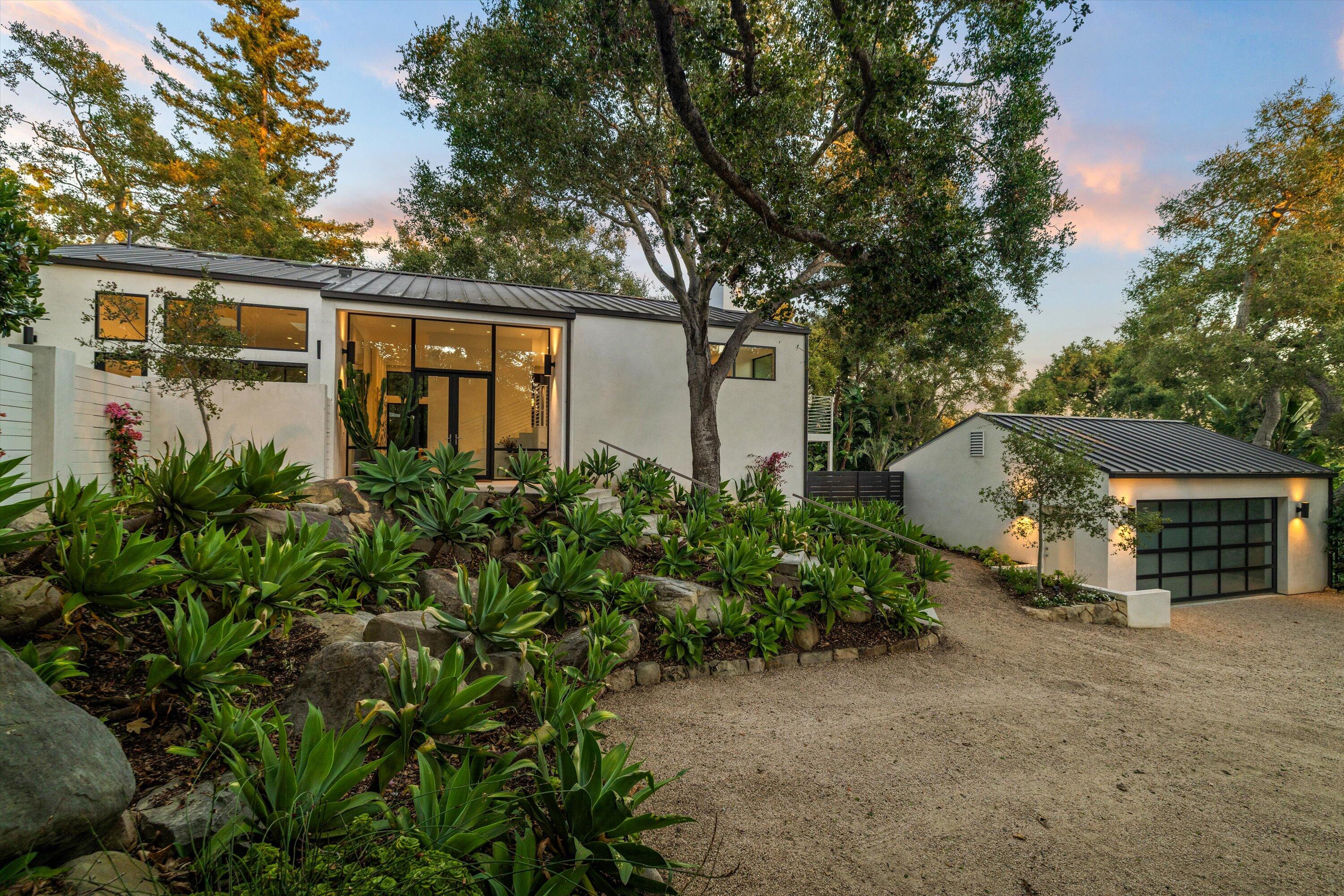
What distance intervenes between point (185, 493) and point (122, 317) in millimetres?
7511

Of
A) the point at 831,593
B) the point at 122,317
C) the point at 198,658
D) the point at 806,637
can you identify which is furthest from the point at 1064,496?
the point at 122,317

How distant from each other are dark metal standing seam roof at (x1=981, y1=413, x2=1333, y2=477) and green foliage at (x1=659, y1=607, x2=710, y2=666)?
26.6 ft

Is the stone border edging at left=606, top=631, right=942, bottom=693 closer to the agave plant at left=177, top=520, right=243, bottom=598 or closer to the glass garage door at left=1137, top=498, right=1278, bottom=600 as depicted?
the agave plant at left=177, top=520, right=243, bottom=598

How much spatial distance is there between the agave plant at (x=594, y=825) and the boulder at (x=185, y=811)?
982 millimetres

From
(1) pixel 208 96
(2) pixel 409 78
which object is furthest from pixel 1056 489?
(1) pixel 208 96

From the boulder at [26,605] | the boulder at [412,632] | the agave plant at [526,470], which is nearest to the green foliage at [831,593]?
the agave plant at [526,470]

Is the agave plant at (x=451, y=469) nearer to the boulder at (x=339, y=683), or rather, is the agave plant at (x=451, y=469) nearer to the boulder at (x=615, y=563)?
the boulder at (x=615, y=563)

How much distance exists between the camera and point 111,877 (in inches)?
60.9

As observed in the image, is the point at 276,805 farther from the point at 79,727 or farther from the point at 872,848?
the point at 872,848

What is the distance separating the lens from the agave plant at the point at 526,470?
23.1ft

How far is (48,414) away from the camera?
593 cm

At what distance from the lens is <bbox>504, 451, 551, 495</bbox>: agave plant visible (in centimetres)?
703

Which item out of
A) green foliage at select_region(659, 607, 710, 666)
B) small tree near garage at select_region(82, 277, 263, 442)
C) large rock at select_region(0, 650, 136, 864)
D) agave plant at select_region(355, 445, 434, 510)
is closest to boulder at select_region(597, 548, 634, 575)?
green foliage at select_region(659, 607, 710, 666)

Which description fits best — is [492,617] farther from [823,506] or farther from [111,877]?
[823,506]
